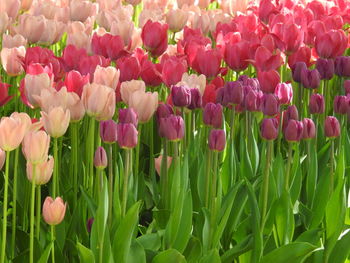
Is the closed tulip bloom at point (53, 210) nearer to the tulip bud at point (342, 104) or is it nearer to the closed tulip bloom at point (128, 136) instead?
the closed tulip bloom at point (128, 136)

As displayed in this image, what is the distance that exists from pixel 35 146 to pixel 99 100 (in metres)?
0.33

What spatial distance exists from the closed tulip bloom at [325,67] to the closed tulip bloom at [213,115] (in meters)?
0.63

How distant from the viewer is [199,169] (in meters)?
2.33

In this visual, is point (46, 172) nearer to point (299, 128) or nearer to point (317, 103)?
point (299, 128)

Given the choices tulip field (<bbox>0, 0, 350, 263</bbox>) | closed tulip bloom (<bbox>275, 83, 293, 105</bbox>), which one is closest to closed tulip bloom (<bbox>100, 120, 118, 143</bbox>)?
tulip field (<bbox>0, 0, 350, 263</bbox>)

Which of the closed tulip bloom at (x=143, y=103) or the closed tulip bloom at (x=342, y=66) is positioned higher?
the closed tulip bloom at (x=143, y=103)

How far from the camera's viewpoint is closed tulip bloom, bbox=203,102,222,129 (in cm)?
216

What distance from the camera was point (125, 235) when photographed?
1.87 meters

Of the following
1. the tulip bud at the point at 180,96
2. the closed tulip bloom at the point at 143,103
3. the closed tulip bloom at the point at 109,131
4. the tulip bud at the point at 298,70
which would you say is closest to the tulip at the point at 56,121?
the closed tulip bloom at the point at 109,131

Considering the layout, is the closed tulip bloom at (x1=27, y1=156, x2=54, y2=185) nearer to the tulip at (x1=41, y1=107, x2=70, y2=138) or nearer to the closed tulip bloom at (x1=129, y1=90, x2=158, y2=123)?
the tulip at (x1=41, y1=107, x2=70, y2=138)

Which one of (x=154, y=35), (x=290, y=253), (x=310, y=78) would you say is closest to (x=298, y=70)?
(x=310, y=78)

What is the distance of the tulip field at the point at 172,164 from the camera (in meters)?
1.90

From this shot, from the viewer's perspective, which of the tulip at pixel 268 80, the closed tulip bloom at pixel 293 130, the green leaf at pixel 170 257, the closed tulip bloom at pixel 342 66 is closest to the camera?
the green leaf at pixel 170 257

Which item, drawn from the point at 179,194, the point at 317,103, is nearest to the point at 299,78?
the point at 317,103
